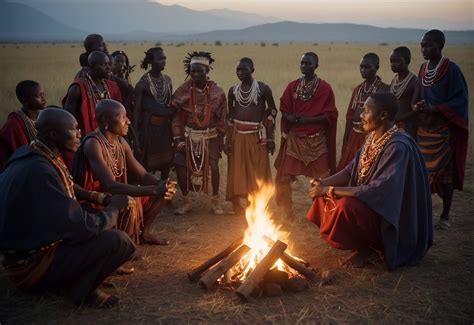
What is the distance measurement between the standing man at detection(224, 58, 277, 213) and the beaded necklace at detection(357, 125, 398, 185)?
6.19 feet

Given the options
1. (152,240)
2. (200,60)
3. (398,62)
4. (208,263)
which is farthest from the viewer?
(200,60)

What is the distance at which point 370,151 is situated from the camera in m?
4.85

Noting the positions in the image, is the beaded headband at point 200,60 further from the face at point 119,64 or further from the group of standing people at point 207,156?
the face at point 119,64

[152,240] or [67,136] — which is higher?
[67,136]

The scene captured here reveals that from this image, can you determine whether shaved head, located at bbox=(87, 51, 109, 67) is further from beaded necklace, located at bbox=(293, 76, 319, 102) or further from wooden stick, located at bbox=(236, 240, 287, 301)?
wooden stick, located at bbox=(236, 240, 287, 301)

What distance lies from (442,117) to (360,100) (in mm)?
1074

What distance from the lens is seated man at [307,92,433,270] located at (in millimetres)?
4449

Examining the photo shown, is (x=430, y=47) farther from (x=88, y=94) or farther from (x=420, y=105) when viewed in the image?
(x=88, y=94)

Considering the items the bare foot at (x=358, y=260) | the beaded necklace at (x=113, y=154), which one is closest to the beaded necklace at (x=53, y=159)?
the beaded necklace at (x=113, y=154)

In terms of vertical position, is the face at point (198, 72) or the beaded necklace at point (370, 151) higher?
the face at point (198, 72)

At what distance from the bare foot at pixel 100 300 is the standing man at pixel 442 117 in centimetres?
433

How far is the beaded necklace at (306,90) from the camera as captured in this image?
6.33m

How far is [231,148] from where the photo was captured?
22.2ft

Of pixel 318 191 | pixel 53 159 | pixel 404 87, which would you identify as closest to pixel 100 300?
pixel 53 159
